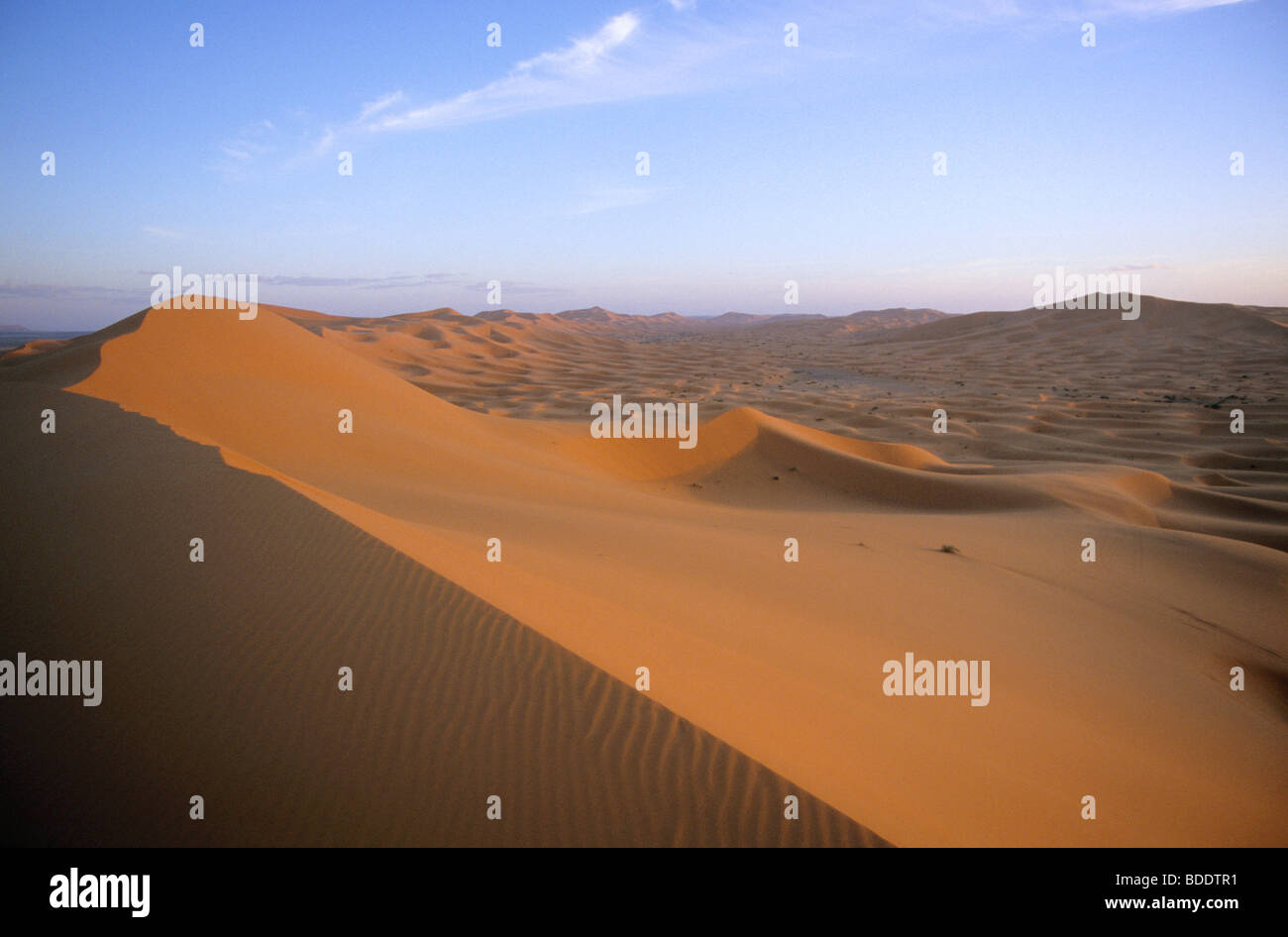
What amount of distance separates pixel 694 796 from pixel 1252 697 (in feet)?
14.9

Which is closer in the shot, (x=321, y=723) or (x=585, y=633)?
(x=321, y=723)

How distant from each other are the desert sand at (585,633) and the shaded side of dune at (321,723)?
0.04 ft

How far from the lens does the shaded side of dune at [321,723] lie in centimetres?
229

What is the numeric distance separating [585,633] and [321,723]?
1255 mm

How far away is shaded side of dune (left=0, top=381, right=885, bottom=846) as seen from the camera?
2.29 metres

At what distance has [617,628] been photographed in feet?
12.1

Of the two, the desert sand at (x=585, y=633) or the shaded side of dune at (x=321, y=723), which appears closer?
the shaded side of dune at (x=321, y=723)

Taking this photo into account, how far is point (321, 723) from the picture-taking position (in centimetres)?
267

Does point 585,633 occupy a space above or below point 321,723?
above

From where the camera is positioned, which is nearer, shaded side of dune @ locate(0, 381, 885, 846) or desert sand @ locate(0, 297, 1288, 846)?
shaded side of dune @ locate(0, 381, 885, 846)

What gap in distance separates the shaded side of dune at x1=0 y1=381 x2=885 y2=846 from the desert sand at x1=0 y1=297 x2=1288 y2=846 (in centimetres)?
1

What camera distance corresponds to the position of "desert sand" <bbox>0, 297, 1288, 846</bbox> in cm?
243

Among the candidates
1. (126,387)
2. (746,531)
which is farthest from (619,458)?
(126,387)

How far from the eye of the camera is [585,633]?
11.2ft
